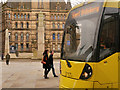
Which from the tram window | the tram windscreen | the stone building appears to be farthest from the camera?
the stone building

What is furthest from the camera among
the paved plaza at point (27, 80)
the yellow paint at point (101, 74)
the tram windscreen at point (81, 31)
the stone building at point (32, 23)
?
the stone building at point (32, 23)

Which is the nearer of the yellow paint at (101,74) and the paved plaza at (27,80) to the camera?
the yellow paint at (101,74)

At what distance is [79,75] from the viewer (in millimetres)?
5426

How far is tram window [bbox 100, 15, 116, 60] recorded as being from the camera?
17.4 feet

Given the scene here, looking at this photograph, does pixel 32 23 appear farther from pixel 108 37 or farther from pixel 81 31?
pixel 108 37

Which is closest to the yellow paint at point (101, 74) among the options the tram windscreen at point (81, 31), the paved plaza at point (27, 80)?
the tram windscreen at point (81, 31)

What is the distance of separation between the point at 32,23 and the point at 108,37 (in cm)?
5677

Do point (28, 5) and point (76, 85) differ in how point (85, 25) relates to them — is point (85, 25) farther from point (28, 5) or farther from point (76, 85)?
point (28, 5)

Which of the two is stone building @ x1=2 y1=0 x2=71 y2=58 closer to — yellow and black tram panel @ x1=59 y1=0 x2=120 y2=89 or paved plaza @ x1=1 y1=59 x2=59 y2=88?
paved plaza @ x1=1 y1=59 x2=59 y2=88

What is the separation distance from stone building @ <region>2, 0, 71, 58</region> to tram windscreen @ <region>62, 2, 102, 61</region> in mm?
52171

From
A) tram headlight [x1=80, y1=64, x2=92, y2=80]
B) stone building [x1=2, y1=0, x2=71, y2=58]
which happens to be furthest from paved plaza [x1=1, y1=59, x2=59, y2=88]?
stone building [x1=2, y1=0, x2=71, y2=58]

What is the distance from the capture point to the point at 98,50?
5242mm

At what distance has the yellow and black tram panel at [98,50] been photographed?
5.23 m

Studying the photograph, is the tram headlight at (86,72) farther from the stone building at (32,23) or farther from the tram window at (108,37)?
the stone building at (32,23)
